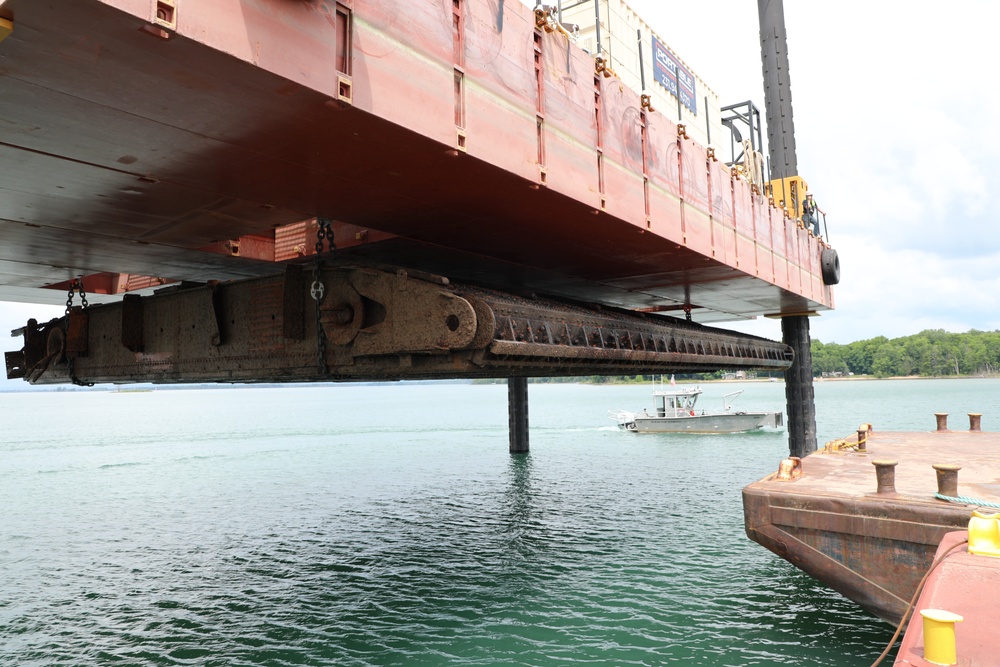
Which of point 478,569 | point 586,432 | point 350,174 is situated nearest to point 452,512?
point 478,569

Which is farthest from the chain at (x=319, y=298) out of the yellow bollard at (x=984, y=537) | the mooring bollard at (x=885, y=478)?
the mooring bollard at (x=885, y=478)

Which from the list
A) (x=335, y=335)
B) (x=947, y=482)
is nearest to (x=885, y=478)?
(x=947, y=482)

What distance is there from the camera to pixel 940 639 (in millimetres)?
3664

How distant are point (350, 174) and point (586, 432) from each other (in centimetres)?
4525

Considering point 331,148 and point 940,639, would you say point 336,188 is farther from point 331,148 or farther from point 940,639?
point 940,639

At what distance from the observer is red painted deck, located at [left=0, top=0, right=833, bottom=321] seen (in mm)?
5090

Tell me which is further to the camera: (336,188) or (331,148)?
(336,188)

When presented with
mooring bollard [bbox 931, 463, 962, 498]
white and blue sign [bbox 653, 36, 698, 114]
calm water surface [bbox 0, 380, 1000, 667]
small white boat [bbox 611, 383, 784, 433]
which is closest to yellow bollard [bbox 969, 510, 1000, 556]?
mooring bollard [bbox 931, 463, 962, 498]

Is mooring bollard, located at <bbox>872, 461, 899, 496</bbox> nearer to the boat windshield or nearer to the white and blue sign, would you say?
the white and blue sign

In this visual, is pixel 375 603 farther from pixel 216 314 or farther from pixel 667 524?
pixel 667 524

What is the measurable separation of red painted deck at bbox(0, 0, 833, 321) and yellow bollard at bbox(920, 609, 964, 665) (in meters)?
5.76

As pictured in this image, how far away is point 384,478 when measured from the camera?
2798cm

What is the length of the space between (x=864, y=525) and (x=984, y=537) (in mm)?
3644

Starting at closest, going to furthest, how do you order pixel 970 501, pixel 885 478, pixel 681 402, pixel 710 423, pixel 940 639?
pixel 940 639
pixel 970 501
pixel 885 478
pixel 710 423
pixel 681 402
